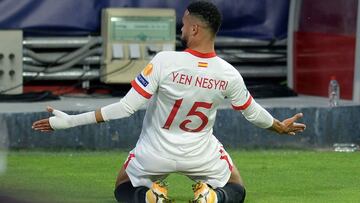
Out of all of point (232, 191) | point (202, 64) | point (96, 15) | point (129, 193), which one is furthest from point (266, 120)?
point (96, 15)

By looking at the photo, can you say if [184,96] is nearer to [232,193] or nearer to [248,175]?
[232,193]

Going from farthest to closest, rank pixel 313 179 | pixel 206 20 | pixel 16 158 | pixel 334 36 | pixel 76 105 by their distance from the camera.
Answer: pixel 334 36 < pixel 76 105 < pixel 16 158 < pixel 313 179 < pixel 206 20

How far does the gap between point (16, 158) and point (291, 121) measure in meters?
3.95

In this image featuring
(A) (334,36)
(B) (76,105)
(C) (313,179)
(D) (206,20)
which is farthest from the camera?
(A) (334,36)

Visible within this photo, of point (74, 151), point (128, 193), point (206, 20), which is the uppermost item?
point (206, 20)

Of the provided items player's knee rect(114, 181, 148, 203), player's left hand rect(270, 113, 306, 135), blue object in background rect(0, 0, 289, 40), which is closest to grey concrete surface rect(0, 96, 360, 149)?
blue object in background rect(0, 0, 289, 40)

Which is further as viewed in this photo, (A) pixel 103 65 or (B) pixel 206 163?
(A) pixel 103 65

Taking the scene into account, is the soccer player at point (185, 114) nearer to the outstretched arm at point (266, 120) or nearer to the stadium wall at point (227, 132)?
the outstretched arm at point (266, 120)

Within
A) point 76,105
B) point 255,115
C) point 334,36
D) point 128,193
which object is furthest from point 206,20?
point 334,36

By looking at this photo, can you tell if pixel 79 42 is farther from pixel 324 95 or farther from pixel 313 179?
pixel 313 179

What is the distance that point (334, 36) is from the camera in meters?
14.2

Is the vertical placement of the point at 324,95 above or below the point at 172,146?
below

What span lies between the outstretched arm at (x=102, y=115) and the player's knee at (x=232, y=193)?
789mm

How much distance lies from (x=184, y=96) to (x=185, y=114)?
0.13m
